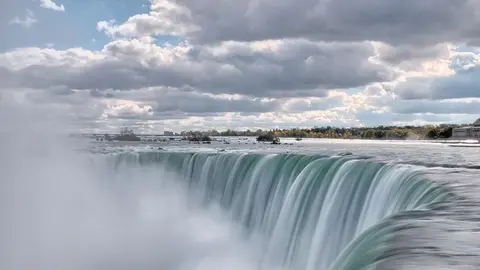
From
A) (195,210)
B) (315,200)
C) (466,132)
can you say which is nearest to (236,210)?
(195,210)

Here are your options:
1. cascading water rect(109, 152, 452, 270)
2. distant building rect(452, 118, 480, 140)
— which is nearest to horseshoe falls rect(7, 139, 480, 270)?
cascading water rect(109, 152, 452, 270)

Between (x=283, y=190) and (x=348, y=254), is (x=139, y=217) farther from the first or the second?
(x=348, y=254)

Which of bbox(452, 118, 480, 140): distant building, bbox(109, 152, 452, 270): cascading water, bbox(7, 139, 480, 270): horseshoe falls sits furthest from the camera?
bbox(452, 118, 480, 140): distant building

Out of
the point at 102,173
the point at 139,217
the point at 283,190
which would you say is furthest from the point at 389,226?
the point at 102,173

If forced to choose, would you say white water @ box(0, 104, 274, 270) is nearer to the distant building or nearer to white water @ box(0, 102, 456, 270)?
white water @ box(0, 102, 456, 270)

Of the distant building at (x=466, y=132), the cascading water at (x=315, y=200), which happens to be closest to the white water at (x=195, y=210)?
the cascading water at (x=315, y=200)

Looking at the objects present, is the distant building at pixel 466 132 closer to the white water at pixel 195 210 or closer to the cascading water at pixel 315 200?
the white water at pixel 195 210

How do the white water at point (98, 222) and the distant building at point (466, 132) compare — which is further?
the distant building at point (466, 132)

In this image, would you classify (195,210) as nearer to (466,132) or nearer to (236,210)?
(236,210)
